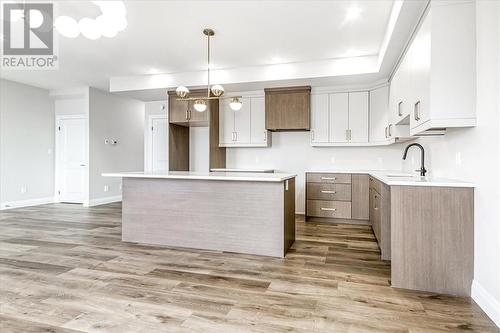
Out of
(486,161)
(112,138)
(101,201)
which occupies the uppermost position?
(112,138)

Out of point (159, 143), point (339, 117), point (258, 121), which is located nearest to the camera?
point (339, 117)

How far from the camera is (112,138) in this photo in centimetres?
705

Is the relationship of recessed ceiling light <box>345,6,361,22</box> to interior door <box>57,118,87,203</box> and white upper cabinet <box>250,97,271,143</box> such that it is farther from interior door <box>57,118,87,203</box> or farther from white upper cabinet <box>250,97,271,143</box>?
interior door <box>57,118,87,203</box>

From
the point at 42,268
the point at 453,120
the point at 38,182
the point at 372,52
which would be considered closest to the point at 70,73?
the point at 38,182

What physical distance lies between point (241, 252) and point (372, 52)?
11.0ft

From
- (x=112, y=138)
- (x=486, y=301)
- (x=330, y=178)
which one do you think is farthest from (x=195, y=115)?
(x=486, y=301)

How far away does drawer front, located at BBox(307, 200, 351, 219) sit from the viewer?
491cm

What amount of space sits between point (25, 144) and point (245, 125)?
4725 millimetres

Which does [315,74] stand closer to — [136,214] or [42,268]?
[136,214]

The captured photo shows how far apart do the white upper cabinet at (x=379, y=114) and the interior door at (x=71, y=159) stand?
6144 millimetres

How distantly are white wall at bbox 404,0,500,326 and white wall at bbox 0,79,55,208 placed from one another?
7467mm

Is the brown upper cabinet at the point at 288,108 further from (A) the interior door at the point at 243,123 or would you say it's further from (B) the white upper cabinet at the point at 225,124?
(B) the white upper cabinet at the point at 225,124

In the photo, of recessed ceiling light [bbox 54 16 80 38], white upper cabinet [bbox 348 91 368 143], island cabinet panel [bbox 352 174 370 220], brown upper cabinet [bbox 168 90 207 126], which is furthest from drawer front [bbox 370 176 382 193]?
recessed ceiling light [bbox 54 16 80 38]

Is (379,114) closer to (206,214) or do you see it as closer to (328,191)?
(328,191)
